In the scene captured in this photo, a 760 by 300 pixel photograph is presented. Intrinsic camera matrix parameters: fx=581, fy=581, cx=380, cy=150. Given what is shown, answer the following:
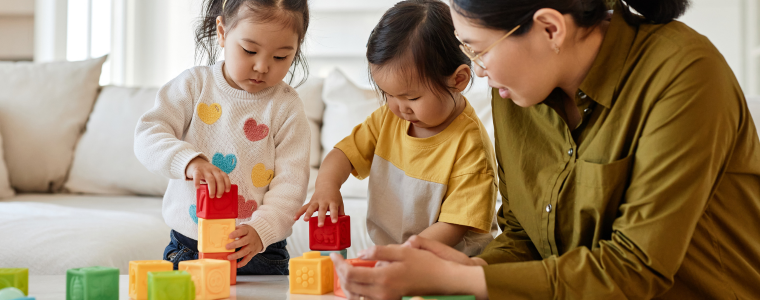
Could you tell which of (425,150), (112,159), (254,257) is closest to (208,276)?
(254,257)

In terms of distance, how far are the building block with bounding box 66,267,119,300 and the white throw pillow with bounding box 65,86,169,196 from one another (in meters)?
1.62

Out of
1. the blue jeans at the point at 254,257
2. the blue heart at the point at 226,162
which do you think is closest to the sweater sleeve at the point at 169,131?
the blue heart at the point at 226,162

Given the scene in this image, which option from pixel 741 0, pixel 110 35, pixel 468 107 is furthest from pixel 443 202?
pixel 110 35

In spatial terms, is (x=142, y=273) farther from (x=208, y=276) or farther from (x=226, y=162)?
(x=226, y=162)

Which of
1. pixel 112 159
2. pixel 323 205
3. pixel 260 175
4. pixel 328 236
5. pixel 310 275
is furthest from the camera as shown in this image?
pixel 112 159

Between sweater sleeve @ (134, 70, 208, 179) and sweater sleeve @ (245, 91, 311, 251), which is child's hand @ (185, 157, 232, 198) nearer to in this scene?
sweater sleeve @ (134, 70, 208, 179)

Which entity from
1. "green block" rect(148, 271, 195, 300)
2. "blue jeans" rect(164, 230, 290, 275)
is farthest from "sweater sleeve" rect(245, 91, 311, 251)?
"green block" rect(148, 271, 195, 300)

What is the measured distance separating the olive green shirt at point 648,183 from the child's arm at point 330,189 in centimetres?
34

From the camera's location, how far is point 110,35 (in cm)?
357

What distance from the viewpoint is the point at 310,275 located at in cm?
101

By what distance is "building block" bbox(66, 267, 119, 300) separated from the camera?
34.0 inches

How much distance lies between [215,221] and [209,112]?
14.6 inches

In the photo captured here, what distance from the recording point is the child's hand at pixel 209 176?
1047mm

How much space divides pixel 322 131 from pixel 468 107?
4.13ft
